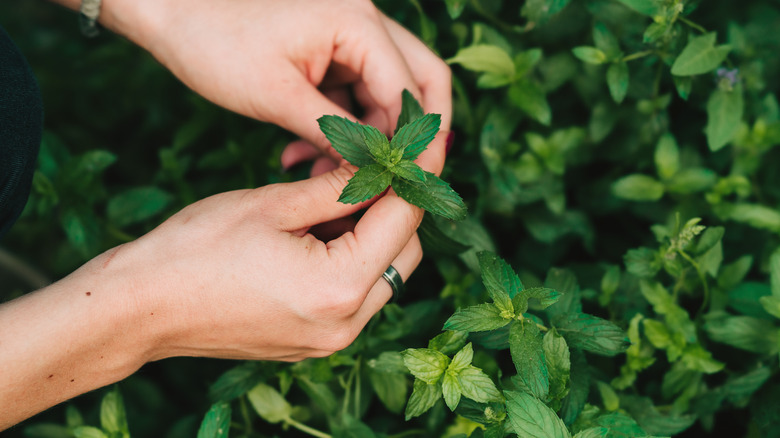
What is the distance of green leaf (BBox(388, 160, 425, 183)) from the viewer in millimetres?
1031

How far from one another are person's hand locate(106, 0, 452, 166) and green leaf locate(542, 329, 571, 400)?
0.54 m

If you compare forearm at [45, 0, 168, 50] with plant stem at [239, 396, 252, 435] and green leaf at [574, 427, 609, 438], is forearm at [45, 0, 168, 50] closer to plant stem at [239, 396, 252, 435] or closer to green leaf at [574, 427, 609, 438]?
plant stem at [239, 396, 252, 435]

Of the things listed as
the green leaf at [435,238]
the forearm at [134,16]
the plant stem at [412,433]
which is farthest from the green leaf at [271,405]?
the forearm at [134,16]

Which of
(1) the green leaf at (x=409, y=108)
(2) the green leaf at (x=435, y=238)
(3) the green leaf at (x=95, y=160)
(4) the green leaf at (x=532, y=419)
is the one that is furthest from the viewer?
(3) the green leaf at (x=95, y=160)

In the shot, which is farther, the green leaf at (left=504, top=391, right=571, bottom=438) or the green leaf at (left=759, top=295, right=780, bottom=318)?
the green leaf at (left=759, top=295, right=780, bottom=318)

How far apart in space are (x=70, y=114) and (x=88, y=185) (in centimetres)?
93

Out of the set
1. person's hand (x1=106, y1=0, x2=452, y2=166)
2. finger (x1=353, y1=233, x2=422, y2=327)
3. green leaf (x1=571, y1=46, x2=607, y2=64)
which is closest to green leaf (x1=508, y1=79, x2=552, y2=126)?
green leaf (x1=571, y1=46, x2=607, y2=64)

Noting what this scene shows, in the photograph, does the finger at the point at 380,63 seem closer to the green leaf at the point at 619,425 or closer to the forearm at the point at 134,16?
the forearm at the point at 134,16

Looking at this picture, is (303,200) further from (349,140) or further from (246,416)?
(246,416)

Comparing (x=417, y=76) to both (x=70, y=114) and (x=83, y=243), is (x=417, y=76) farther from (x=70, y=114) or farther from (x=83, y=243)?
(x=70, y=114)

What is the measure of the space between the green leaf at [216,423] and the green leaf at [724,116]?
4.23 ft

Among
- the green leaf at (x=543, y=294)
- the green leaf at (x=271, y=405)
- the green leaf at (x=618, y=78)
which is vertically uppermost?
the green leaf at (x=618, y=78)

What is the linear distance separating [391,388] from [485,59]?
85 centimetres

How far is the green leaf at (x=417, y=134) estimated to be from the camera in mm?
1041
